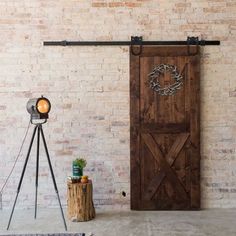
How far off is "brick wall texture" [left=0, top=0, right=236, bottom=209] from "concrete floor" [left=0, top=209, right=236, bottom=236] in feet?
0.94

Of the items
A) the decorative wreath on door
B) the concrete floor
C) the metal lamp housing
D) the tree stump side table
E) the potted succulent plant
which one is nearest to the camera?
the concrete floor

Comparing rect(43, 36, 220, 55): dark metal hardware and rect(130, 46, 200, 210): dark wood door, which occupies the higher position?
rect(43, 36, 220, 55): dark metal hardware

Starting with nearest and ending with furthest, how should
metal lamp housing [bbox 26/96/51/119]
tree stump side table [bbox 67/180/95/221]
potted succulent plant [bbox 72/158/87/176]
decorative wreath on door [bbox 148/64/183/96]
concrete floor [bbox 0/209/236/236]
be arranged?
Answer: concrete floor [bbox 0/209/236/236]
metal lamp housing [bbox 26/96/51/119]
tree stump side table [bbox 67/180/95/221]
potted succulent plant [bbox 72/158/87/176]
decorative wreath on door [bbox 148/64/183/96]

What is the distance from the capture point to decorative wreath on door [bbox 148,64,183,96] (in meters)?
5.34

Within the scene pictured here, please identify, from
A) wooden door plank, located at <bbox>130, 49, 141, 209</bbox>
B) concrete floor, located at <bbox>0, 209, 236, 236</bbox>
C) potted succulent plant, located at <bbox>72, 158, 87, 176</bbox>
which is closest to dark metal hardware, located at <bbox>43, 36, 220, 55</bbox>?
wooden door plank, located at <bbox>130, 49, 141, 209</bbox>

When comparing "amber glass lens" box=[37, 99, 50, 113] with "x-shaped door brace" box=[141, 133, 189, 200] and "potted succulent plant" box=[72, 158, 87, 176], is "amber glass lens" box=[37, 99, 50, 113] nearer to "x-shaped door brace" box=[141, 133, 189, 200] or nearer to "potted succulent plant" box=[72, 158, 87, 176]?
"potted succulent plant" box=[72, 158, 87, 176]

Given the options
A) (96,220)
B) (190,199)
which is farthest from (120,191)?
(190,199)

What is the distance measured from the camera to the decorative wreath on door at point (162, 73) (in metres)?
5.34

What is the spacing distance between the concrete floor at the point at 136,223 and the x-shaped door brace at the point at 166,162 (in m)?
0.32

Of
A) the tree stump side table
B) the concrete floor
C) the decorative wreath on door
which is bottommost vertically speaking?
the concrete floor

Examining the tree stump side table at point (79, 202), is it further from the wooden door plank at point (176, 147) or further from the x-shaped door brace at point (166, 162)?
the wooden door plank at point (176, 147)

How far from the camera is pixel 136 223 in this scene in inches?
187

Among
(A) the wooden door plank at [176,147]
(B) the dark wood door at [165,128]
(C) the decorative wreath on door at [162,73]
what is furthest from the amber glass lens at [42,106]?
(A) the wooden door plank at [176,147]

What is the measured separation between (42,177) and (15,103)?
1140mm
